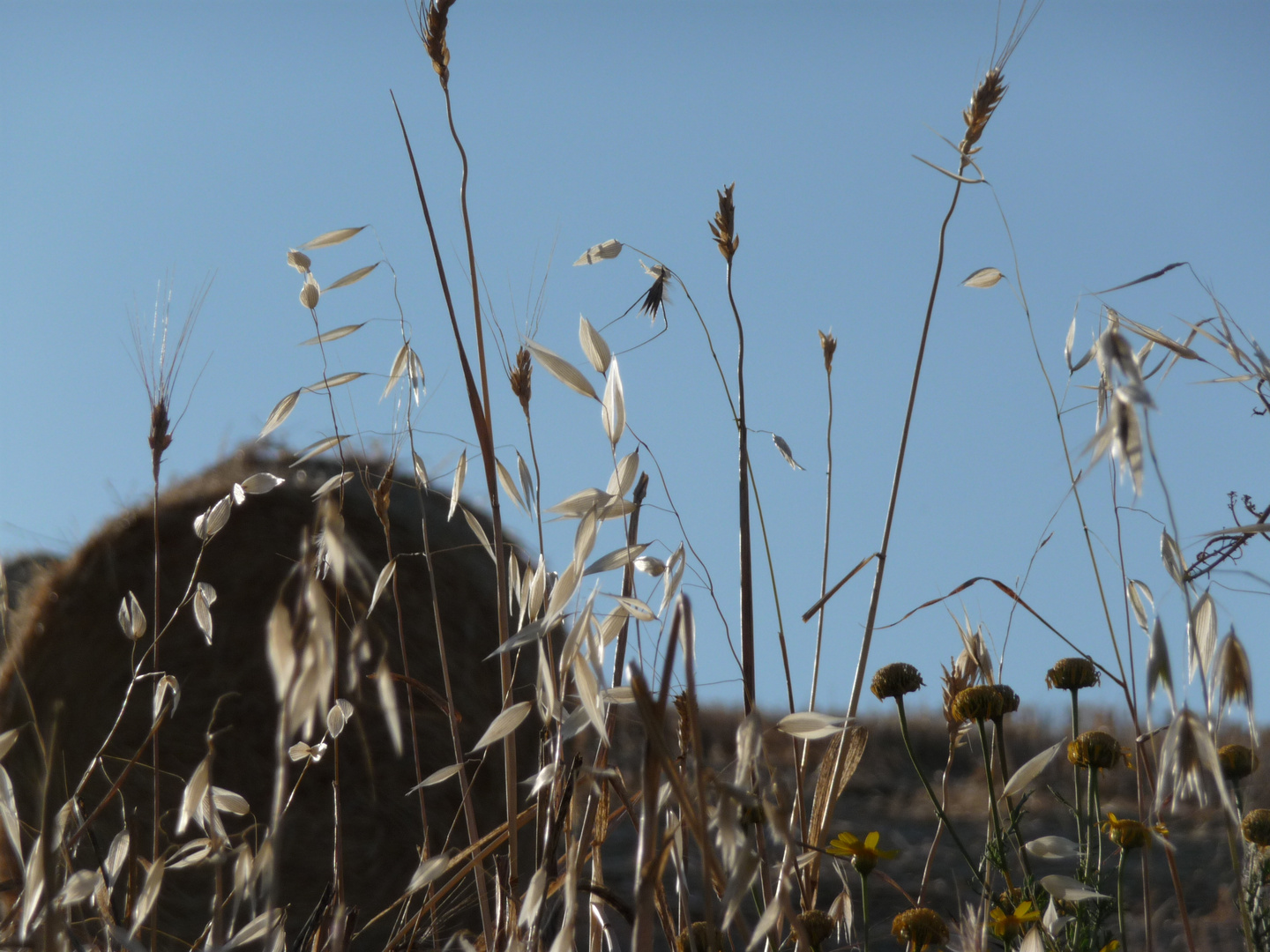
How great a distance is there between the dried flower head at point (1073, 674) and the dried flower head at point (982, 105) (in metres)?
0.53

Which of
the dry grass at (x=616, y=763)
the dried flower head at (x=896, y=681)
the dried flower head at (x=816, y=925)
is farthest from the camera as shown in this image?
the dried flower head at (x=896, y=681)

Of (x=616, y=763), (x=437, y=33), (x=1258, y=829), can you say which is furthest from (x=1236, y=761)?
(x=437, y=33)

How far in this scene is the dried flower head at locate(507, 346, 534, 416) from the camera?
98 centimetres

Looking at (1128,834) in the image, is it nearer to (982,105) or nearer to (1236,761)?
(1236,761)

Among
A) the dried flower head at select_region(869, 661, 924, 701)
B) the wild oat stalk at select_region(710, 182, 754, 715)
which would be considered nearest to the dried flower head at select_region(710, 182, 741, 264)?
the wild oat stalk at select_region(710, 182, 754, 715)

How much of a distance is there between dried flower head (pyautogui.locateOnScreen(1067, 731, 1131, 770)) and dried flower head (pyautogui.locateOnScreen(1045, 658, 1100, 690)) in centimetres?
7

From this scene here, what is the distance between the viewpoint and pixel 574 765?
848mm

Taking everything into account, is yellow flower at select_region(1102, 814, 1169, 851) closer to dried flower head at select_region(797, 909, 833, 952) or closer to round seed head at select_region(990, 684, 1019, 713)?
round seed head at select_region(990, 684, 1019, 713)

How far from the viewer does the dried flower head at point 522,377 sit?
3.21 feet

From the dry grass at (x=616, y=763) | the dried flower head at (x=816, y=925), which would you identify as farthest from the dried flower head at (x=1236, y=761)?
the dried flower head at (x=816, y=925)

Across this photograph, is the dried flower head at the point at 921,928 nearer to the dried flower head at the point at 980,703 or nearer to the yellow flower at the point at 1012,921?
the yellow flower at the point at 1012,921

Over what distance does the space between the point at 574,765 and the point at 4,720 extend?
2.42m

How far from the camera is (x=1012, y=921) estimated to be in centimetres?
88

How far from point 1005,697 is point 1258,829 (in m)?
0.28
